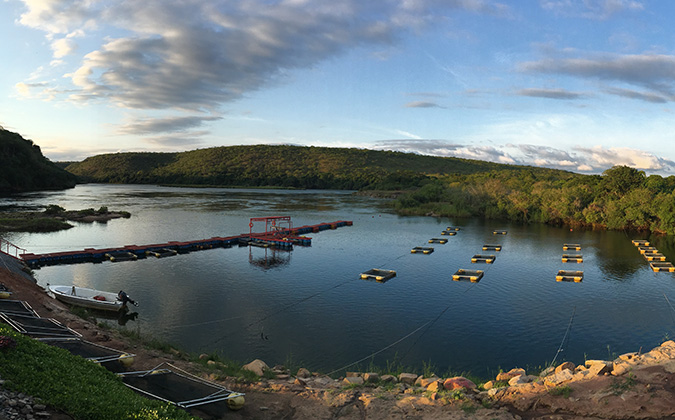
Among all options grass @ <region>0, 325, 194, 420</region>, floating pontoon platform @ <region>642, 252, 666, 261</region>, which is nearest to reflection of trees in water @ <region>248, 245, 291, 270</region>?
grass @ <region>0, 325, 194, 420</region>

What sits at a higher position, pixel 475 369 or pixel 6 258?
pixel 6 258

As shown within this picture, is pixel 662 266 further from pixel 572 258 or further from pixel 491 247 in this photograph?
pixel 491 247

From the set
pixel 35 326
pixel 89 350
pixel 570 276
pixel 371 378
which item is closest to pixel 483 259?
pixel 570 276

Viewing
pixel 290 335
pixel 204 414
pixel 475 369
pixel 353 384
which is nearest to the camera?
pixel 204 414

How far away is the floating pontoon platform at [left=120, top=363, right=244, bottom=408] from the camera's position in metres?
13.6

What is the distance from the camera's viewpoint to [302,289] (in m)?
36.2

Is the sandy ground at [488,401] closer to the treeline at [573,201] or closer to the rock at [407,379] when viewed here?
the rock at [407,379]

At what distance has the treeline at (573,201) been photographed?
245ft

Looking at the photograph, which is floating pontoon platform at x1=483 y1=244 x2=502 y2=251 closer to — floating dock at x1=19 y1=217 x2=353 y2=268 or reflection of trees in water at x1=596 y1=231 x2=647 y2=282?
reflection of trees in water at x1=596 y1=231 x2=647 y2=282

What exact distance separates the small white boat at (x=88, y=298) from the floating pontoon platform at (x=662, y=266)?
4943cm

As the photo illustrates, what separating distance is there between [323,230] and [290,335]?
48560 mm

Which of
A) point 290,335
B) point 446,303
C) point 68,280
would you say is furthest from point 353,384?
point 68,280

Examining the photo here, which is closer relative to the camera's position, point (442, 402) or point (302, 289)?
point (442, 402)

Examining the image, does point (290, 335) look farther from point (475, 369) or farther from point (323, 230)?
point (323, 230)
